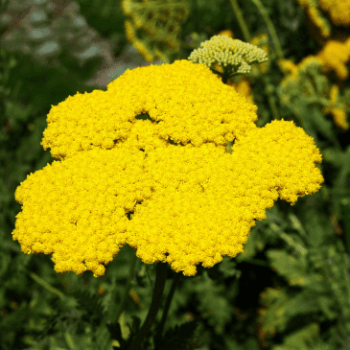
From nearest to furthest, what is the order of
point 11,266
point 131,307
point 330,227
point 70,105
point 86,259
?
point 86,259, point 70,105, point 131,307, point 11,266, point 330,227

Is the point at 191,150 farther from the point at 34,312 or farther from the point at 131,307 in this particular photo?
the point at 34,312

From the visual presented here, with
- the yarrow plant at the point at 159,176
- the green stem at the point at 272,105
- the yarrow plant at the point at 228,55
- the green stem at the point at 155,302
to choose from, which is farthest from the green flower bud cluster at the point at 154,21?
the green stem at the point at 155,302

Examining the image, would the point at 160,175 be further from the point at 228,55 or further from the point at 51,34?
the point at 51,34

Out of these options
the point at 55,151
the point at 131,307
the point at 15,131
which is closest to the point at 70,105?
the point at 55,151

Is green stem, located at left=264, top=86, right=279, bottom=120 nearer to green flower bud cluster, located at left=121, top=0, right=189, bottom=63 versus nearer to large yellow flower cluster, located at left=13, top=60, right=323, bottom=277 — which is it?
green flower bud cluster, located at left=121, top=0, right=189, bottom=63

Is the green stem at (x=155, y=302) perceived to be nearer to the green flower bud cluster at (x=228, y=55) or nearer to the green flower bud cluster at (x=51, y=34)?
the green flower bud cluster at (x=228, y=55)

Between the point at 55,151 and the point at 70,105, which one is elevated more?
the point at 70,105

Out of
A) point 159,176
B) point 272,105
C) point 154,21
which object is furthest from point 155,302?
point 154,21
